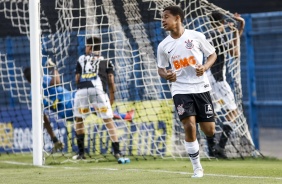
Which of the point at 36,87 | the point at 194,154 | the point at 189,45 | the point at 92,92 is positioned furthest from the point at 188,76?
the point at 92,92

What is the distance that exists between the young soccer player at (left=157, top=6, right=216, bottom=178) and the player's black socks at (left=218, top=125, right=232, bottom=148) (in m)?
4.03

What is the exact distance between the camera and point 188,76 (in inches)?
424

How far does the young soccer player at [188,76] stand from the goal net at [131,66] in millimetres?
3573

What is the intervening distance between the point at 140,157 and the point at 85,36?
2422mm

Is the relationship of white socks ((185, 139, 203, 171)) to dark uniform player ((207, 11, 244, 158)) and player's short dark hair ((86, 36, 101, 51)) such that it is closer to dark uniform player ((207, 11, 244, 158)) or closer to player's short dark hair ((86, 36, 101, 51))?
dark uniform player ((207, 11, 244, 158))

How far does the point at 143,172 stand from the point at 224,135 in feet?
12.2

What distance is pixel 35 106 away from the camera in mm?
13297

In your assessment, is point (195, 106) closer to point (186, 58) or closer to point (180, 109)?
point (180, 109)

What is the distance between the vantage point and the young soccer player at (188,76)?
34.8ft

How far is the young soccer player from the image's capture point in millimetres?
10609

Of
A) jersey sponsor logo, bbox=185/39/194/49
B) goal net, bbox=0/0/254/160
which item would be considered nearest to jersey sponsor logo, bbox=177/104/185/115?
jersey sponsor logo, bbox=185/39/194/49

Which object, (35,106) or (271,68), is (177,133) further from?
(271,68)

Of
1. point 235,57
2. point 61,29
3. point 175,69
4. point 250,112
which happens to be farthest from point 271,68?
point 175,69

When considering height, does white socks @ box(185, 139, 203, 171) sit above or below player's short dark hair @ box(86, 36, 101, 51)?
below
